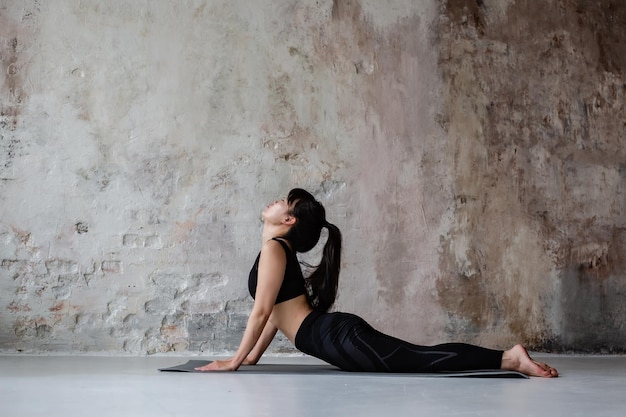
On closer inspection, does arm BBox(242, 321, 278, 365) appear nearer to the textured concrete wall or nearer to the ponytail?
the ponytail

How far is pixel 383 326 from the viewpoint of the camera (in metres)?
5.57

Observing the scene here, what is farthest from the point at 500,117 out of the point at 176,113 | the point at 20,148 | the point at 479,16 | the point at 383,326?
the point at 20,148

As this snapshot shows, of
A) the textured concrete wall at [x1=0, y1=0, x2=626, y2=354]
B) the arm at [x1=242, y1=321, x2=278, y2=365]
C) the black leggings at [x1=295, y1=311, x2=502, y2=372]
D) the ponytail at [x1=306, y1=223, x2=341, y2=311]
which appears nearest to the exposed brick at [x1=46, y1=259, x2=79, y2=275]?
the textured concrete wall at [x1=0, y1=0, x2=626, y2=354]

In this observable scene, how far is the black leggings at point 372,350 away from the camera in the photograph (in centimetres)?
374

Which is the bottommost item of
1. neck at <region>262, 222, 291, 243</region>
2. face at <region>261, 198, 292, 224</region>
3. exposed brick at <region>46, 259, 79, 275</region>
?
exposed brick at <region>46, 259, 79, 275</region>

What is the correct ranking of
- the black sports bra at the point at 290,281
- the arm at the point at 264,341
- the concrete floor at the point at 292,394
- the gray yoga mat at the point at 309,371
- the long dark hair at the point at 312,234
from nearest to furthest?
the concrete floor at the point at 292,394, the gray yoga mat at the point at 309,371, the black sports bra at the point at 290,281, the long dark hair at the point at 312,234, the arm at the point at 264,341

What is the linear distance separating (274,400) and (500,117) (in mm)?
3693

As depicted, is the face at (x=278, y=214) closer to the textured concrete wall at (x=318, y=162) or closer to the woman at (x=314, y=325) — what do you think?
the woman at (x=314, y=325)

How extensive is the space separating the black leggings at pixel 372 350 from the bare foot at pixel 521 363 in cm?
4

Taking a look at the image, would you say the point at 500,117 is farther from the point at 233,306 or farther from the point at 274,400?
the point at 274,400

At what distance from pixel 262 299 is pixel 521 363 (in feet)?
4.32

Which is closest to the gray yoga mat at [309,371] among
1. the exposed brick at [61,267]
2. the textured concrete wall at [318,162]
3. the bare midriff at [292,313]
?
the bare midriff at [292,313]

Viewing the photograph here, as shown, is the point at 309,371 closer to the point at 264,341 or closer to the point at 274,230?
the point at 264,341

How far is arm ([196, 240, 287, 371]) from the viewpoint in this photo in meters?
3.78
